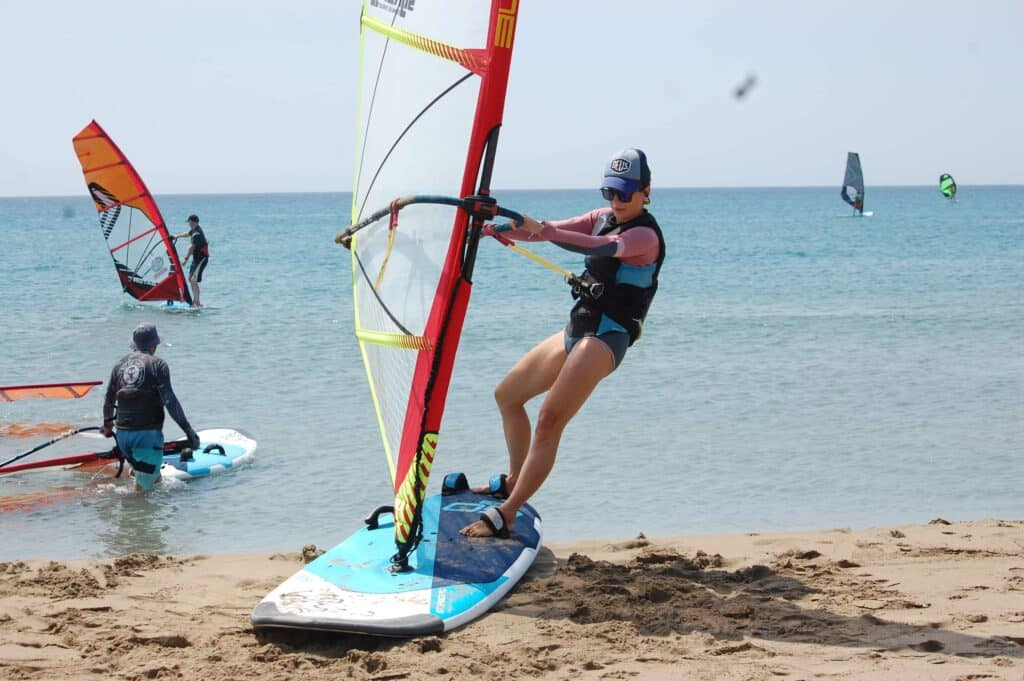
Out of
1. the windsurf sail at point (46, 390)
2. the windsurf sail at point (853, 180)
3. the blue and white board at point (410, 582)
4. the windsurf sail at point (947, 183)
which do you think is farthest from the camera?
the windsurf sail at point (947, 183)

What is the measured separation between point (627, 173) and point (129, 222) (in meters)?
16.4

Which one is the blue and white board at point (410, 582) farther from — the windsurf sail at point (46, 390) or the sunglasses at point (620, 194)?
the windsurf sail at point (46, 390)

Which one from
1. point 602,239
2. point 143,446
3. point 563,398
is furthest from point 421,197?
point 143,446

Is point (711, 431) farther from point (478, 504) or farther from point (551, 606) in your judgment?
point (551, 606)

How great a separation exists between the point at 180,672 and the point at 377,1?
3060mm

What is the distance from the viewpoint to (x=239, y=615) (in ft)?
15.9

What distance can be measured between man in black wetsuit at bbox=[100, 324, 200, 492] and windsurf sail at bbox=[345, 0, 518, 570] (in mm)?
2798

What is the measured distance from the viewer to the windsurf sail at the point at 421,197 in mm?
4535

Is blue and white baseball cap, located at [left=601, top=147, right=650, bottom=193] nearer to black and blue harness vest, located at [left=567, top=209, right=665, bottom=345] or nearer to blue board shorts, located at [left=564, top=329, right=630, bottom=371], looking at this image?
black and blue harness vest, located at [left=567, top=209, right=665, bottom=345]

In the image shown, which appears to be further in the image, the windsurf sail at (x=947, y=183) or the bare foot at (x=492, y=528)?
the windsurf sail at (x=947, y=183)

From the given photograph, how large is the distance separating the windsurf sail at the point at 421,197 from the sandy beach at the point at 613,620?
772mm

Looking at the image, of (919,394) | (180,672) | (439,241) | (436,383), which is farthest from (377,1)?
(919,394)

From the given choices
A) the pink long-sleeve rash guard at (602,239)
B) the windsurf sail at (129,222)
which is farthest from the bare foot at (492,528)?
the windsurf sail at (129,222)

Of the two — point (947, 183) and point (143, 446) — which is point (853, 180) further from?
point (143, 446)
